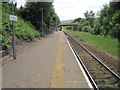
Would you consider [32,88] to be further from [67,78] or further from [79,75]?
[79,75]

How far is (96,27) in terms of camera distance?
48.1m

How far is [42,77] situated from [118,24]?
21950mm

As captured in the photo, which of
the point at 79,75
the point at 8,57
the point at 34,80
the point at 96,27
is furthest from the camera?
the point at 96,27

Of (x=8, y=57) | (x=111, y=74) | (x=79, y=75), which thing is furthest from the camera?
(x=8, y=57)

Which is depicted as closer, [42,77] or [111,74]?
[42,77]

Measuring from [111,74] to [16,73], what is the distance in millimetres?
4513

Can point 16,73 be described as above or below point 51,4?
below

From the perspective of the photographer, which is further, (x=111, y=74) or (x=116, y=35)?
(x=116, y=35)

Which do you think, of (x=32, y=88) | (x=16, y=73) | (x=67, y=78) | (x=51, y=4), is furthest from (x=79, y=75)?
(x=51, y=4)

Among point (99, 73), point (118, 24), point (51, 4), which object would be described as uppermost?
point (51, 4)

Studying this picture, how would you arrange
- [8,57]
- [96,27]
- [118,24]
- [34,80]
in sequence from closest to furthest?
1. [34,80]
2. [8,57]
3. [118,24]
4. [96,27]

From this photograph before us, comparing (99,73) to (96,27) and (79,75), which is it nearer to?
(79,75)

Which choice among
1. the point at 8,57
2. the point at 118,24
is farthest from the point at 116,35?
the point at 8,57

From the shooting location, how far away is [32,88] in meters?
5.22
